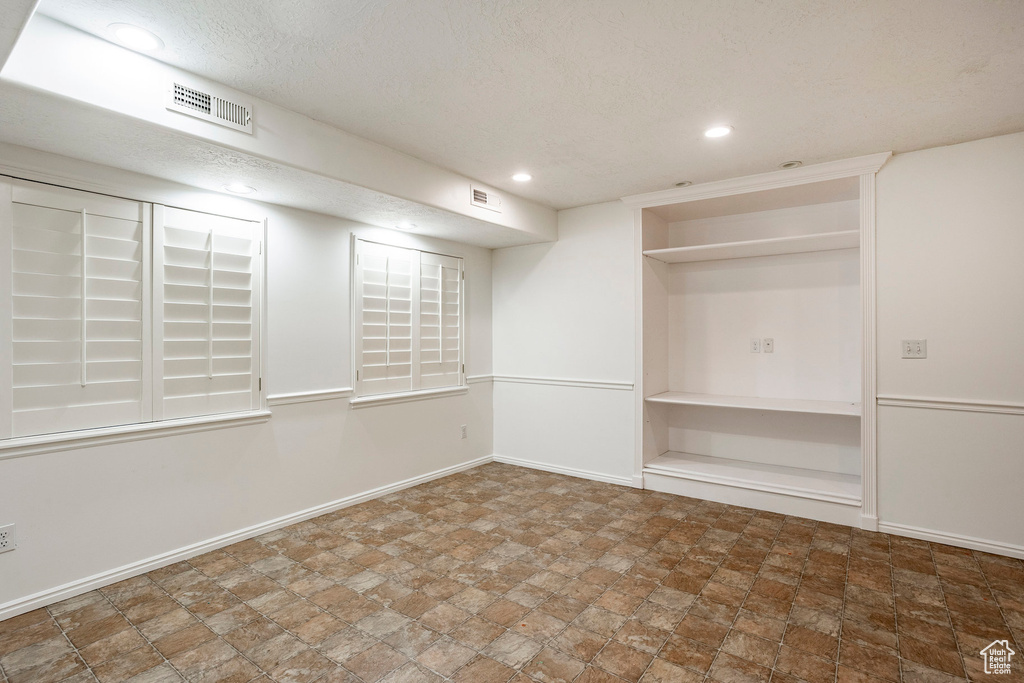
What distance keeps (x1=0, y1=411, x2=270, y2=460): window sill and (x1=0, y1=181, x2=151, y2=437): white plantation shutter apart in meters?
0.04

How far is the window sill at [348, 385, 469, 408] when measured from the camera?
403cm

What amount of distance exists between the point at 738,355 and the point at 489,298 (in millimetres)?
2483

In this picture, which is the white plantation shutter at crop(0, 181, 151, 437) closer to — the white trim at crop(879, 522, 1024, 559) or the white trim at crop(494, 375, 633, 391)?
the white trim at crop(494, 375, 633, 391)

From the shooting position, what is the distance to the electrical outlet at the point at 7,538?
7.88ft

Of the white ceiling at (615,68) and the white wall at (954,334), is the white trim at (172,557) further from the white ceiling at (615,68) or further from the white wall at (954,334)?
the white wall at (954,334)

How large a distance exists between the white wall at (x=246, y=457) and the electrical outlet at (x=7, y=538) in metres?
0.03

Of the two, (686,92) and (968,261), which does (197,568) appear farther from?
(968,261)

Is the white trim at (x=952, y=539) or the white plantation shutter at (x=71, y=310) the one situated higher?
the white plantation shutter at (x=71, y=310)

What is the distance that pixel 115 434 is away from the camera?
2.74 metres

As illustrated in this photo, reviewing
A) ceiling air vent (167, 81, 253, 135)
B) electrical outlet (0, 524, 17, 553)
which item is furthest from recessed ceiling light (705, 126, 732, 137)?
electrical outlet (0, 524, 17, 553)

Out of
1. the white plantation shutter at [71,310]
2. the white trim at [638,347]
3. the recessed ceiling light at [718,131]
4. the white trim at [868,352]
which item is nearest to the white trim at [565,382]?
the white trim at [638,347]

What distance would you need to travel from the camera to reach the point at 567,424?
192 inches

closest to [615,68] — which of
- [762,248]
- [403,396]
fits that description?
[762,248]

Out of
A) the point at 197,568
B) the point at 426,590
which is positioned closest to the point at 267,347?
the point at 197,568
